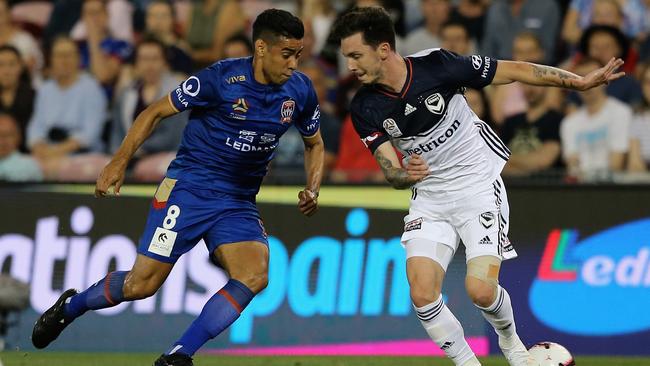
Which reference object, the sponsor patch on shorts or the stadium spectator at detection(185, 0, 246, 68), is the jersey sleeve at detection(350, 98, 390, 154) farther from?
the stadium spectator at detection(185, 0, 246, 68)

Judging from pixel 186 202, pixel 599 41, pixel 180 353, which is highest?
pixel 599 41

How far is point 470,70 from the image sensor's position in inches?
350

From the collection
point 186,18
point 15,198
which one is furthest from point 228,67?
point 186,18

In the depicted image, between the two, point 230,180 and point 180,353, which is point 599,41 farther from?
point 180,353

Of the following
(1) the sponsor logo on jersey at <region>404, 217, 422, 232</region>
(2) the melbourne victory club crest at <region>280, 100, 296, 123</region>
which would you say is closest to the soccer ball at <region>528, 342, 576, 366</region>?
(1) the sponsor logo on jersey at <region>404, 217, 422, 232</region>

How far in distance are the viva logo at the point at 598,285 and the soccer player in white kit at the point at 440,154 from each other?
2.73 m

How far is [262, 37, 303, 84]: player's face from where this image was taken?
8.66 m

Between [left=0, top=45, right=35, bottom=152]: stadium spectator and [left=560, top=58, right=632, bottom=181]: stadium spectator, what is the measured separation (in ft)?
19.4

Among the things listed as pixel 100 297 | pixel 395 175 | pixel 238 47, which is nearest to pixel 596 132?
pixel 238 47

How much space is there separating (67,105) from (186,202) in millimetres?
5781

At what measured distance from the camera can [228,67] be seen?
891cm

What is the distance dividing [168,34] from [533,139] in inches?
187

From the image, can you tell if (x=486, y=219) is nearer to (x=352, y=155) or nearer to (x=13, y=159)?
(x=352, y=155)

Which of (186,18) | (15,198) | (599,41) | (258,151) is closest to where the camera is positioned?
(258,151)
